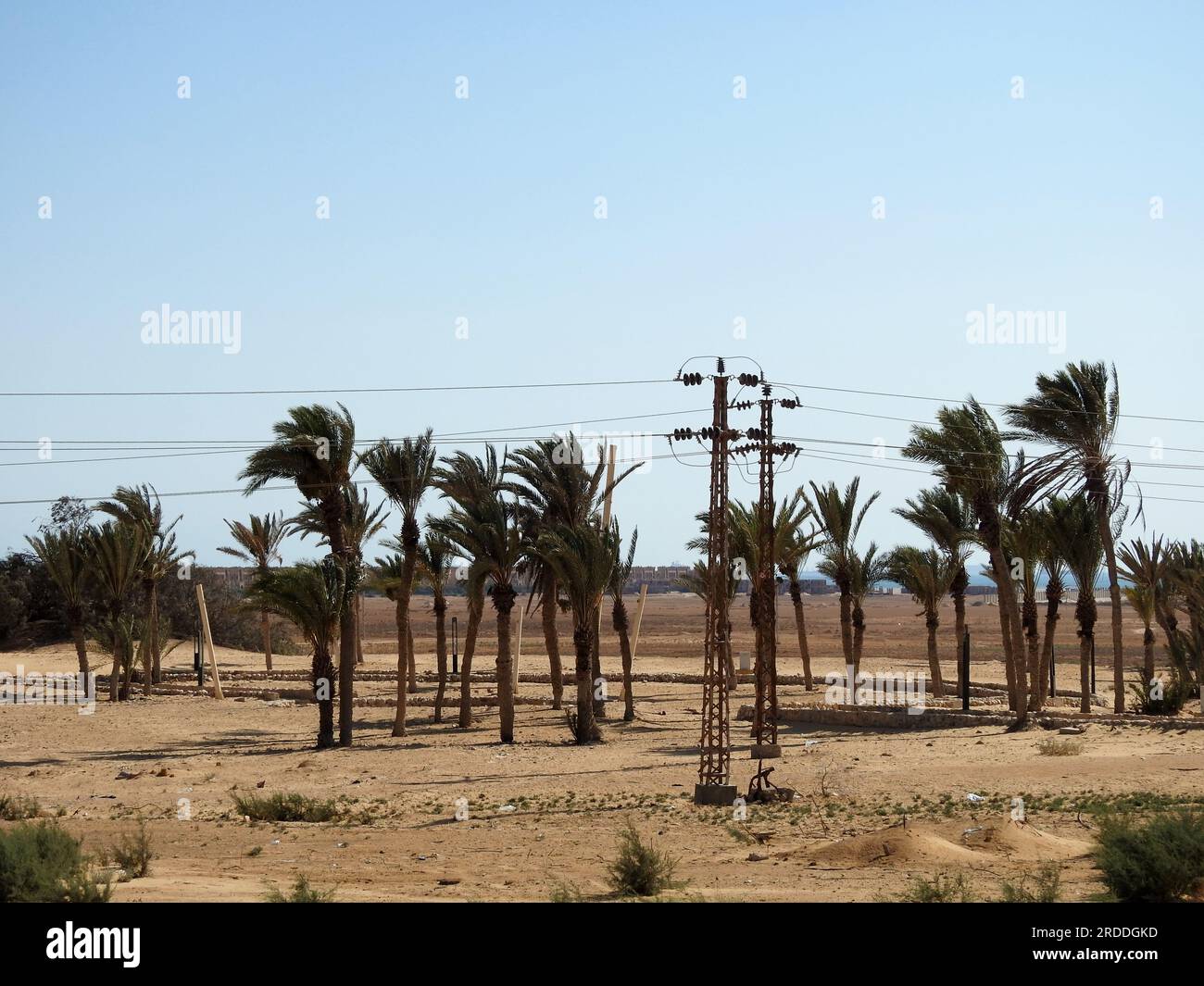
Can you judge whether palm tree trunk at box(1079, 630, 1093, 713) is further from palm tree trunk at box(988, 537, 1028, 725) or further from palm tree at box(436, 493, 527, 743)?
palm tree at box(436, 493, 527, 743)

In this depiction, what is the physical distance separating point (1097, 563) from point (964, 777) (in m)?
12.8

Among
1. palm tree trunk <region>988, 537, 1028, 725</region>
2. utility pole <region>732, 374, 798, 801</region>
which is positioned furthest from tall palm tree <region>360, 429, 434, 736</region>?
palm tree trunk <region>988, 537, 1028, 725</region>

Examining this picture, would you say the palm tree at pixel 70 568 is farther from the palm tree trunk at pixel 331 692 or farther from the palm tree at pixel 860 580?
the palm tree at pixel 860 580

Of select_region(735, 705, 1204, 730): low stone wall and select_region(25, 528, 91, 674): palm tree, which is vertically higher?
select_region(25, 528, 91, 674): palm tree

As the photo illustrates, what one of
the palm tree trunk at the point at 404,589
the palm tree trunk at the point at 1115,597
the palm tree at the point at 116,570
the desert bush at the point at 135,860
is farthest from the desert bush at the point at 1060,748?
the palm tree at the point at 116,570

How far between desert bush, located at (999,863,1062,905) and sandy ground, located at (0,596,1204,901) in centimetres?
24

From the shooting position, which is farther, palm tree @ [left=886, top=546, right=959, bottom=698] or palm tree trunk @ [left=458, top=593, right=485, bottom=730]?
palm tree @ [left=886, top=546, right=959, bottom=698]

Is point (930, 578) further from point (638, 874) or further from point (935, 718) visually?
point (638, 874)

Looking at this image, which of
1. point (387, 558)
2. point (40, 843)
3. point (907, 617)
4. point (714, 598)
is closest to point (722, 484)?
point (714, 598)

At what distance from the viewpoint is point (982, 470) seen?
3159 centimetres

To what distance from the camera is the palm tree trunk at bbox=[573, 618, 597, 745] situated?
30.1 metres

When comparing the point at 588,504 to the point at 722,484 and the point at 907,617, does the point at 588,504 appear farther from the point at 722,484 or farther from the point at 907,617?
the point at 907,617

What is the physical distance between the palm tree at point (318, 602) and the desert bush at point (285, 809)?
27.7 feet

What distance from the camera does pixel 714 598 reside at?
69.5 feet
